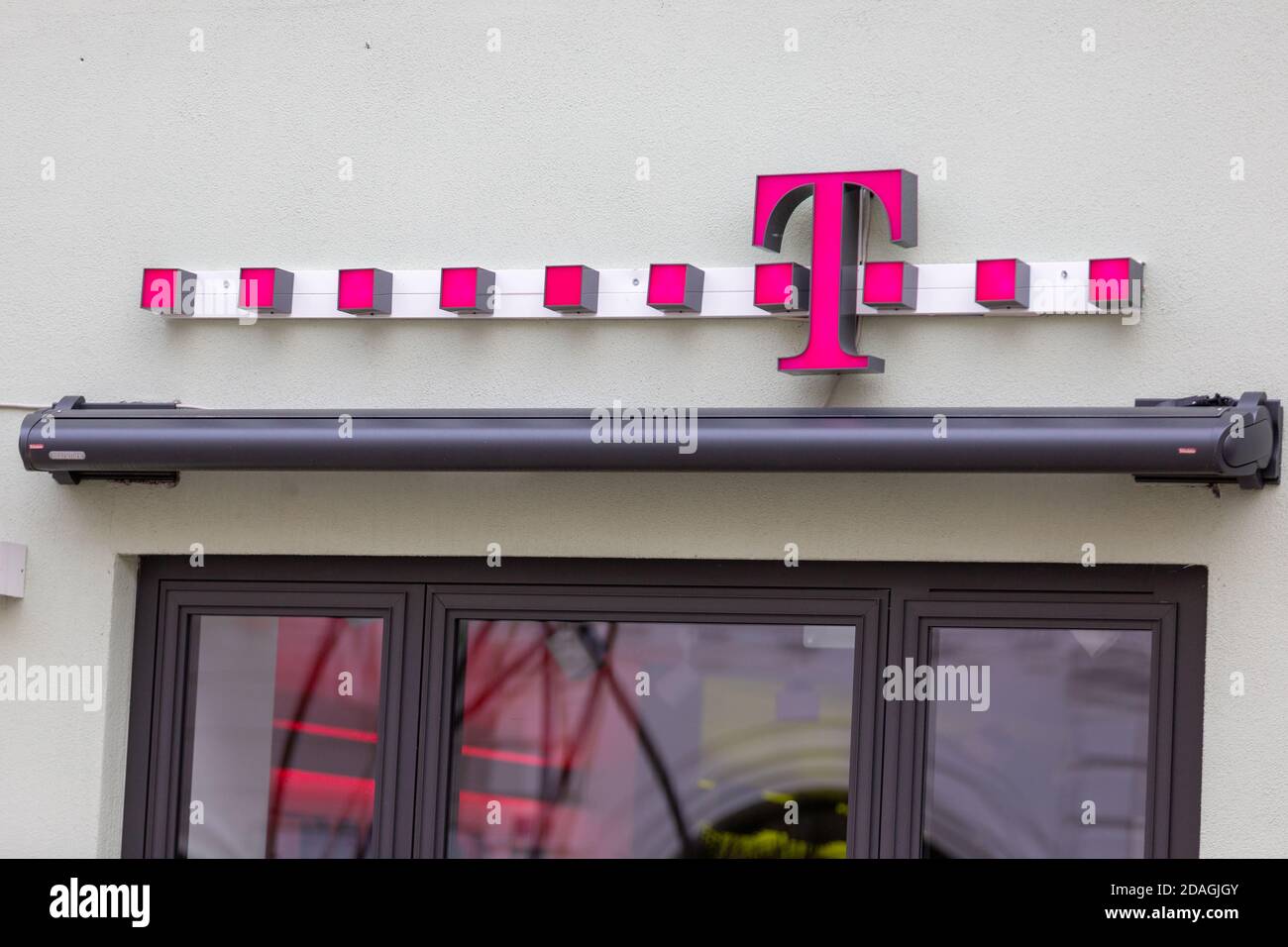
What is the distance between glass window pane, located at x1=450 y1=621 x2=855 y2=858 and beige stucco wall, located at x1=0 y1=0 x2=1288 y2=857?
0.31 meters

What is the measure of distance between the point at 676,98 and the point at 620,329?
2.37 ft

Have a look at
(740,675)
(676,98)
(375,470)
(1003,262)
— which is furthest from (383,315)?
(1003,262)

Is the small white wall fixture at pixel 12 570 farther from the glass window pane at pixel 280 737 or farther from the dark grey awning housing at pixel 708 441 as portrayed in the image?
the glass window pane at pixel 280 737

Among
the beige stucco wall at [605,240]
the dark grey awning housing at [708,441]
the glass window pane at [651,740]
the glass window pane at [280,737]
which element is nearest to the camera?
the dark grey awning housing at [708,441]

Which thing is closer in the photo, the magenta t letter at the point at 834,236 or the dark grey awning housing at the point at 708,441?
the dark grey awning housing at the point at 708,441

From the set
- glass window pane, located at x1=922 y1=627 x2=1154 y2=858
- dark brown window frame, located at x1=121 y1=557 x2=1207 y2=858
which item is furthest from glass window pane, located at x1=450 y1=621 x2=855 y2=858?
glass window pane, located at x1=922 y1=627 x2=1154 y2=858

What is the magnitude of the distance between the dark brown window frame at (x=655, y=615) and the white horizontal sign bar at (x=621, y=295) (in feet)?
2.39

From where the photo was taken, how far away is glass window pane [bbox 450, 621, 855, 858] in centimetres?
479

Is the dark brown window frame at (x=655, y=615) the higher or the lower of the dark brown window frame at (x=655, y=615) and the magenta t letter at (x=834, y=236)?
the lower

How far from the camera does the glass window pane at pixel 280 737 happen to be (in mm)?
5082

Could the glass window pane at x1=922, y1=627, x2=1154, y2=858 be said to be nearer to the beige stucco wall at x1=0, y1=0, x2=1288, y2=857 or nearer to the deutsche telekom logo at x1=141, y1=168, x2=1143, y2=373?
the beige stucco wall at x1=0, y1=0, x2=1288, y2=857

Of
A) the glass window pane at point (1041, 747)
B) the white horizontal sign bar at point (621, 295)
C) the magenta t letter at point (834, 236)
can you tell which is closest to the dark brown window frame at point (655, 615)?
the glass window pane at point (1041, 747)

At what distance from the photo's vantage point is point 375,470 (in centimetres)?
478
